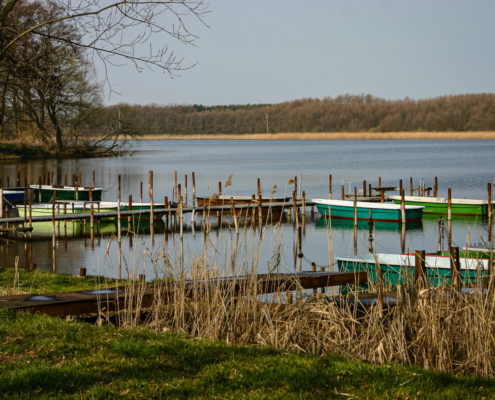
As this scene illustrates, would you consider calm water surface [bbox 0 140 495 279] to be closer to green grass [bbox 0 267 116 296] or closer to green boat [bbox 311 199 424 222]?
green boat [bbox 311 199 424 222]

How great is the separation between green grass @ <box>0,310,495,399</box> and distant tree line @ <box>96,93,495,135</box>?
8354cm

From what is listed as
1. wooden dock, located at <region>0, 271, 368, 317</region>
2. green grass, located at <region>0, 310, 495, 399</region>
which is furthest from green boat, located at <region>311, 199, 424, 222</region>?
green grass, located at <region>0, 310, 495, 399</region>

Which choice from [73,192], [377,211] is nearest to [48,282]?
[377,211]

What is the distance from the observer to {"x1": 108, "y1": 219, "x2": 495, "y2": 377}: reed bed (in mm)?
5492

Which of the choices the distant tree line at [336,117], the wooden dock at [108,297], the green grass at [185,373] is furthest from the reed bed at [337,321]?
the distant tree line at [336,117]

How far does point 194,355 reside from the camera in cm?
504

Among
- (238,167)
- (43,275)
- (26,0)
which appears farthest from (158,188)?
(43,275)

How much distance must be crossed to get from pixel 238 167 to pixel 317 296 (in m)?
50.2

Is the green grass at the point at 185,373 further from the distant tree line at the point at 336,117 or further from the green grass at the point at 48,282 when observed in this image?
the distant tree line at the point at 336,117

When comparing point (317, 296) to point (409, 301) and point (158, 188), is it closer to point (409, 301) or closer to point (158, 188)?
point (409, 301)

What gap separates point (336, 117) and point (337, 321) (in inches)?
4719

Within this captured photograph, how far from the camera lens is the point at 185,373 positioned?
462 centimetres

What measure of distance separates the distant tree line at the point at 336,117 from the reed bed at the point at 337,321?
82.2 meters

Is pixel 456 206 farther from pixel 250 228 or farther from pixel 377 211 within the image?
pixel 250 228
